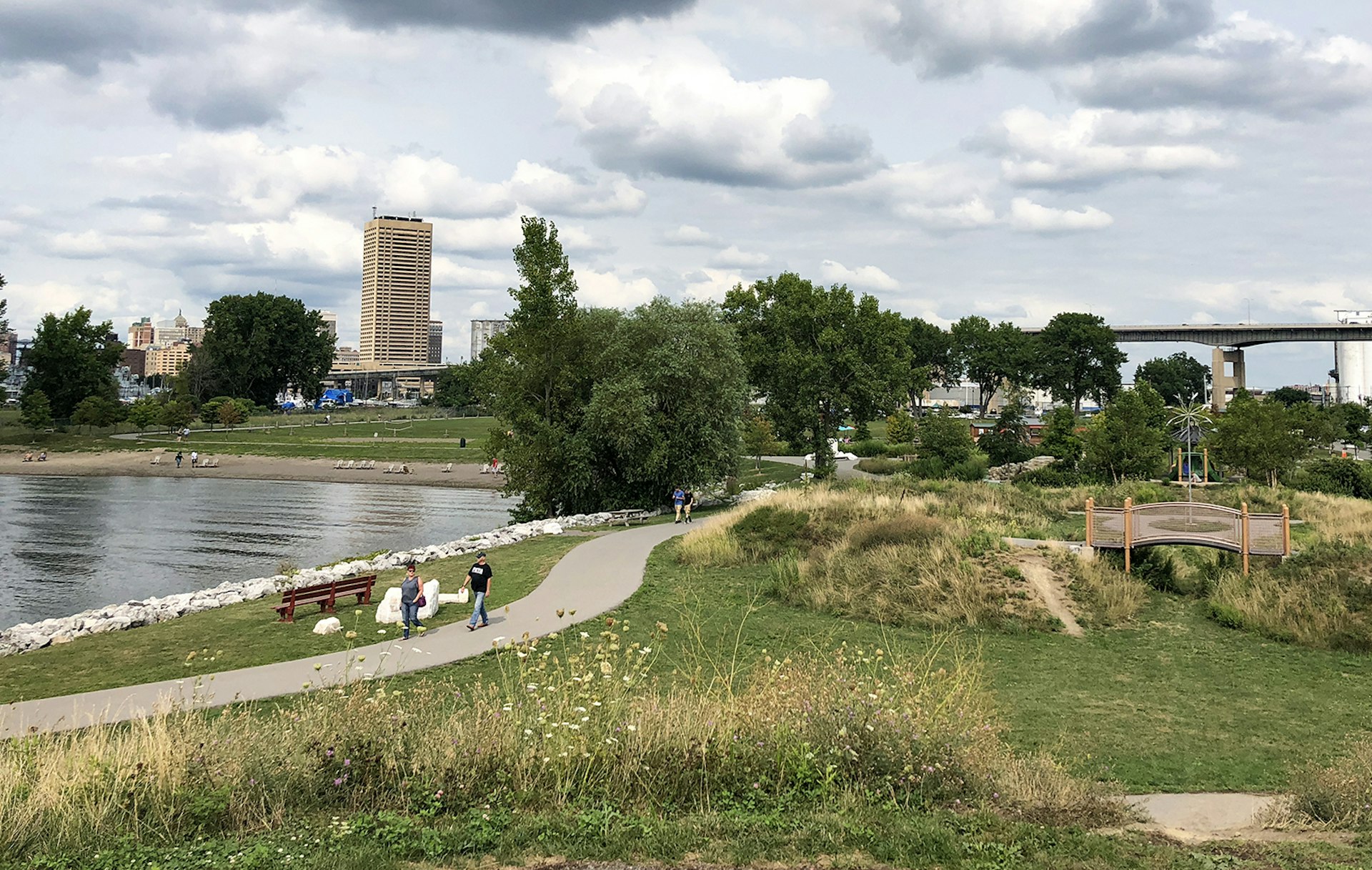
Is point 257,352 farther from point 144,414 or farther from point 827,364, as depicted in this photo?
point 827,364

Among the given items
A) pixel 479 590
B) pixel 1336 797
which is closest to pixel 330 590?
pixel 479 590

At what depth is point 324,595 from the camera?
17.5 m

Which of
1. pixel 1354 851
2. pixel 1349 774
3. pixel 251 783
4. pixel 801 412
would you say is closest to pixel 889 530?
pixel 1349 774

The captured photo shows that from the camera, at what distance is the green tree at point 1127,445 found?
50.0 m

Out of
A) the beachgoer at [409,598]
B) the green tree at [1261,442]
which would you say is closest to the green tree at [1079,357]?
the green tree at [1261,442]

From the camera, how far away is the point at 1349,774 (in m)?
8.10

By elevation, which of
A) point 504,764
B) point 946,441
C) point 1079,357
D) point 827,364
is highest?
point 1079,357

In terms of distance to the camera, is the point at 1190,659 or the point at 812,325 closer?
the point at 1190,659

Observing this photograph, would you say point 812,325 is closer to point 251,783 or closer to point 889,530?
point 889,530

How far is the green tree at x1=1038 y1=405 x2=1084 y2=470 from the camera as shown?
5525 cm

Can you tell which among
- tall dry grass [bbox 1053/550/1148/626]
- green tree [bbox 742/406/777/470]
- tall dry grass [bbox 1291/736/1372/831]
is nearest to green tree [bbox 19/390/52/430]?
green tree [bbox 742/406/777/470]

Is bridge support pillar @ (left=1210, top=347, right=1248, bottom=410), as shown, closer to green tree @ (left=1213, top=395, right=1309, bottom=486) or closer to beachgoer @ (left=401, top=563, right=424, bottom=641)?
green tree @ (left=1213, top=395, right=1309, bottom=486)

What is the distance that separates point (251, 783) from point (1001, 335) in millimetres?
115171

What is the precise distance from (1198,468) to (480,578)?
51.9 m
